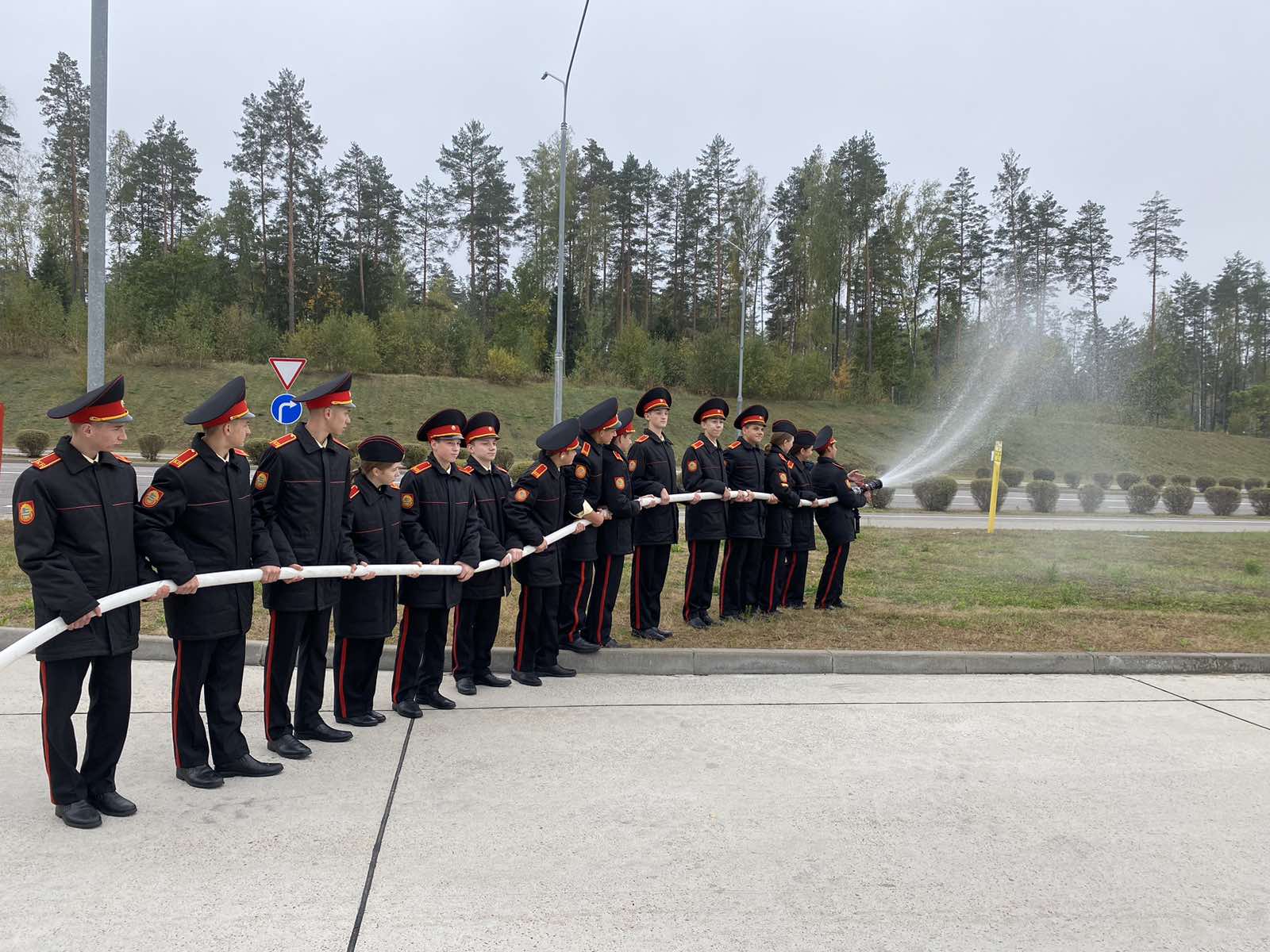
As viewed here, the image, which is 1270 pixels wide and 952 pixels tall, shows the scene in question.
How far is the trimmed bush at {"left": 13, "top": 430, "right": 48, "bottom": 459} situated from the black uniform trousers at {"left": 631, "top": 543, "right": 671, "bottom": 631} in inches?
1188

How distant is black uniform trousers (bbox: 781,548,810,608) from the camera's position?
993 centimetres

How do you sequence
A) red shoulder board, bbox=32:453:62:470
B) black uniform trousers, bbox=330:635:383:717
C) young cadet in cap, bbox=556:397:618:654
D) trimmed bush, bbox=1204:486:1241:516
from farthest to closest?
trimmed bush, bbox=1204:486:1241:516
young cadet in cap, bbox=556:397:618:654
black uniform trousers, bbox=330:635:383:717
red shoulder board, bbox=32:453:62:470

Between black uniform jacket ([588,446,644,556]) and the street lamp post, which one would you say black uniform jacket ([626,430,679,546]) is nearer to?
black uniform jacket ([588,446,644,556])

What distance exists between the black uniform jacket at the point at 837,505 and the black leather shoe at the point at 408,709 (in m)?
5.01

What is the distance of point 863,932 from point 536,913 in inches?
48.0

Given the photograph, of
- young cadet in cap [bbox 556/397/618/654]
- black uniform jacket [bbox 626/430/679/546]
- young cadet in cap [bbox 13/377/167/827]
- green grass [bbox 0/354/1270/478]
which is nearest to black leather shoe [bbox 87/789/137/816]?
young cadet in cap [bbox 13/377/167/827]

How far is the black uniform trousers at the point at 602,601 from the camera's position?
797cm

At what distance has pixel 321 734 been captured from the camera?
5742 millimetres

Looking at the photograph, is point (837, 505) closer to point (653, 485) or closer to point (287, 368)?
point (653, 485)

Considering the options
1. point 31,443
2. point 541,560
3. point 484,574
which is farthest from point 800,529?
point 31,443

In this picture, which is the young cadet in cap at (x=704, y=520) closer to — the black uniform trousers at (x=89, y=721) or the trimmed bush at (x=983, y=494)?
the black uniform trousers at (x=89, y=721)

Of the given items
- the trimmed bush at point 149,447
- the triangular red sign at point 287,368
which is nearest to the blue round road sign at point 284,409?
the triangular red sign at point 287,368

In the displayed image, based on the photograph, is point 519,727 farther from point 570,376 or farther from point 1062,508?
point 570,376

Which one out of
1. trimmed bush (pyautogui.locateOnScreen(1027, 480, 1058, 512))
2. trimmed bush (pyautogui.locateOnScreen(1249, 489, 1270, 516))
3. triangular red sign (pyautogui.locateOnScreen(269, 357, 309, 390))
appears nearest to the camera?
triangular red sign (pyautogui.locateOnScreen(269, 357, 309, 390))
